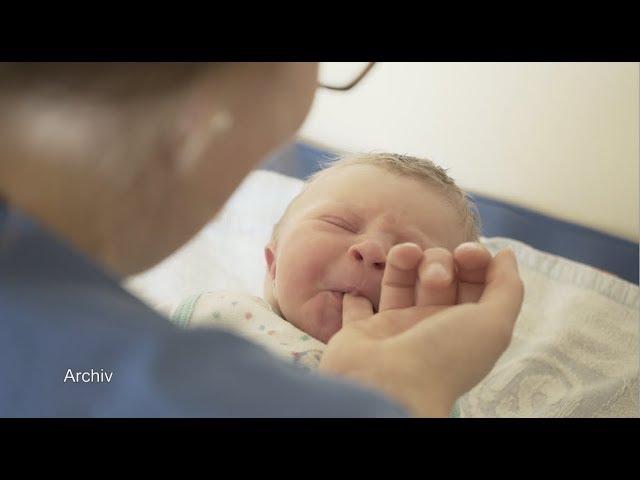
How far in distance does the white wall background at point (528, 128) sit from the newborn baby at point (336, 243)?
0.90 feet

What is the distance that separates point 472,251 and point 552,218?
2.47 feet

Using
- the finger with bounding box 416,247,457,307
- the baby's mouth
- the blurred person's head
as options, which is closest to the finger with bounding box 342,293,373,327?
the baby's mouth

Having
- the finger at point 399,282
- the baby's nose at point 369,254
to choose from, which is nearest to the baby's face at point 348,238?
the baby's nose at point 369,254

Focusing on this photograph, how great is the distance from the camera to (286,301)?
2.66 ft

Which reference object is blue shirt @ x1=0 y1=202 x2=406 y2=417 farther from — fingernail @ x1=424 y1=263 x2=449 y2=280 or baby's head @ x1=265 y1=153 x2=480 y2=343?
baby's head @ x1=265 y1=153 x2=480 y2=343

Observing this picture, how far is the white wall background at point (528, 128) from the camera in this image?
3.92 feet

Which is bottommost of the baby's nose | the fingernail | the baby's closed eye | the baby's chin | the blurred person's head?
the baby's chin

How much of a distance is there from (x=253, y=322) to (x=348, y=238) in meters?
0.17

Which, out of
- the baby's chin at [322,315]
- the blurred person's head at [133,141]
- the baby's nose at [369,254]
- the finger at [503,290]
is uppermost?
the blurred person's head at [133,141]

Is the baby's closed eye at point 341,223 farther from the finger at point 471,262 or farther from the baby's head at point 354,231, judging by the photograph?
the finger at point 471,262

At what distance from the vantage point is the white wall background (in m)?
1.20

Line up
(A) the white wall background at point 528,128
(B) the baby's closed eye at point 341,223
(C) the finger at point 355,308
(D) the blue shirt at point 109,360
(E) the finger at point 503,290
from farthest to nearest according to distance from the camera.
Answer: (A) the white wall background at point 528,128 → (B) the baby's closed eye at point 341,223 → (C) the finger at point 355,308 → (E) the finger at point 503,290 → (D) the blue shirt at point 109,360
